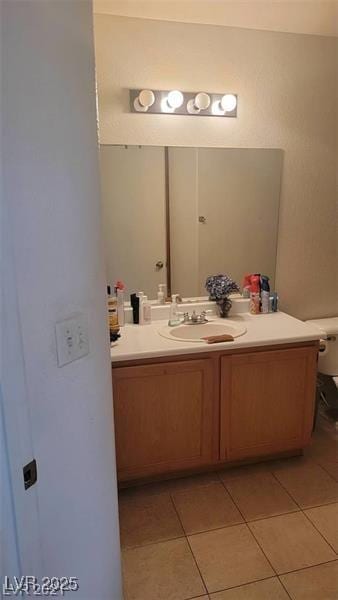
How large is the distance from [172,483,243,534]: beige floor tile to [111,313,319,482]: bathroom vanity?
0.42ft

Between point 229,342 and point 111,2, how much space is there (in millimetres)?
1763

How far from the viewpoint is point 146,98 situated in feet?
6.54

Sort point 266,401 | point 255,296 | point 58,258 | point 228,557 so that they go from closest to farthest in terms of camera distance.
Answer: point 58,258 → point 228,557 → point 266,401 → point 255,296

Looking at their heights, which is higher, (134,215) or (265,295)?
(134,215)

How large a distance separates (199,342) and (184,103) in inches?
51.9

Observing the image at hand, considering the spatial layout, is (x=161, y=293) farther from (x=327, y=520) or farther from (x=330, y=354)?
(x=327, y=520)

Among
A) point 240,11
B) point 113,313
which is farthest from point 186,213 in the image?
point 240,11

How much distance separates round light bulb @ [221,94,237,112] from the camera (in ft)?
6.91

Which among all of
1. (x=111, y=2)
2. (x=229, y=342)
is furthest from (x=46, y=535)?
(x=111, y=2)

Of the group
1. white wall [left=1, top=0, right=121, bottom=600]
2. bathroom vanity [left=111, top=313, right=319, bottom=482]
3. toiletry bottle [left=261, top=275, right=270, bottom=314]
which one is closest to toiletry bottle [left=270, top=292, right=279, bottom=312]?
toiletry bottle [left=261, top=275, right=270, bottom=314]

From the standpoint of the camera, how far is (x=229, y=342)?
187 centimetres

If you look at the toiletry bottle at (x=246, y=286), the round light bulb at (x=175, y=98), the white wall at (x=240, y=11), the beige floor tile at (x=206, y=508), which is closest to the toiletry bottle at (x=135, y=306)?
the toiletry bottle at (x=246, y=286)

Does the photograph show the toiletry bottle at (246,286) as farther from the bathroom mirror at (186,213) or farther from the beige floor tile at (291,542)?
the beige floor tile at (291,542)

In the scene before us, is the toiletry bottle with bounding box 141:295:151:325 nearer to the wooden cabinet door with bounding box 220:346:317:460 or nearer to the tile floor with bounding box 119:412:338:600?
the wooden cabinet door with bounding box 220:346:317:460
